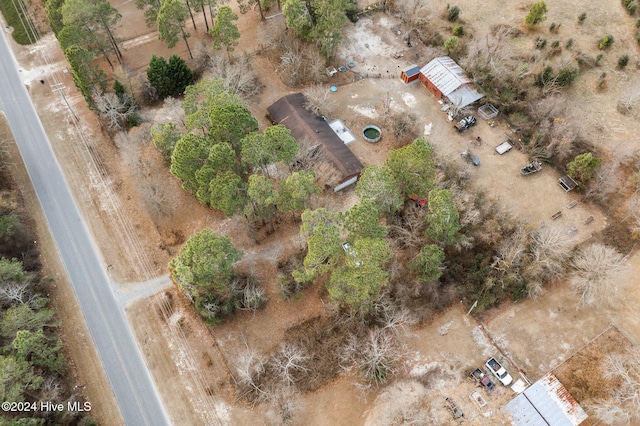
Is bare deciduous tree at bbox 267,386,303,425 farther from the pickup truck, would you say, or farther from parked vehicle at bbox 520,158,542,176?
parked vehicle at bbox 520,158,542,176

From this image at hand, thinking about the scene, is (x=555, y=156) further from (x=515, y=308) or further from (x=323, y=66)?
A: (x=323, y=66)

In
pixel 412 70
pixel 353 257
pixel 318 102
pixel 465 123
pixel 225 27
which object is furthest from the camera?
pixel 412 70

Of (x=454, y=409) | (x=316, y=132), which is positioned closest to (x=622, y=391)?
(x=454, y=409)

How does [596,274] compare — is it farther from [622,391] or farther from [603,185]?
[603,185]

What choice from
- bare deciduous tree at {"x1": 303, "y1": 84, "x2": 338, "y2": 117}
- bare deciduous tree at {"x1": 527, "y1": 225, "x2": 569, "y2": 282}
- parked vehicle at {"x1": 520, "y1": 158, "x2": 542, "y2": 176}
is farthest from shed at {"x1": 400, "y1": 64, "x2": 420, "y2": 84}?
bare deciduous tree at {"x1": 527, "y1": 225, "x2": 569, "y2": 282}

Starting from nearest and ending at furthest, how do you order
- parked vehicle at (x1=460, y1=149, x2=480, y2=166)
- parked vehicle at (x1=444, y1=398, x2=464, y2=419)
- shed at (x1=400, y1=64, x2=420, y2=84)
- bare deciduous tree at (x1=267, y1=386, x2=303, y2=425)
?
parked vehicle at (x1=444, y1=398, x2=464, y2=419) → bare deciduous tree at (x1=267, y1=386, x2=303, y2=425) → parked vehicle at (x1=460, y1=149, x2=480, y2=166) → shed at (x1=400, y1=64, x2=420, y2=84)

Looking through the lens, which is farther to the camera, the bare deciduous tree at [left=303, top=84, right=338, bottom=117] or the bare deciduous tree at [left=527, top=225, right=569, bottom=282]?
the bare deciduous tree at [left=303, top=84, right=338, bottom=117]
